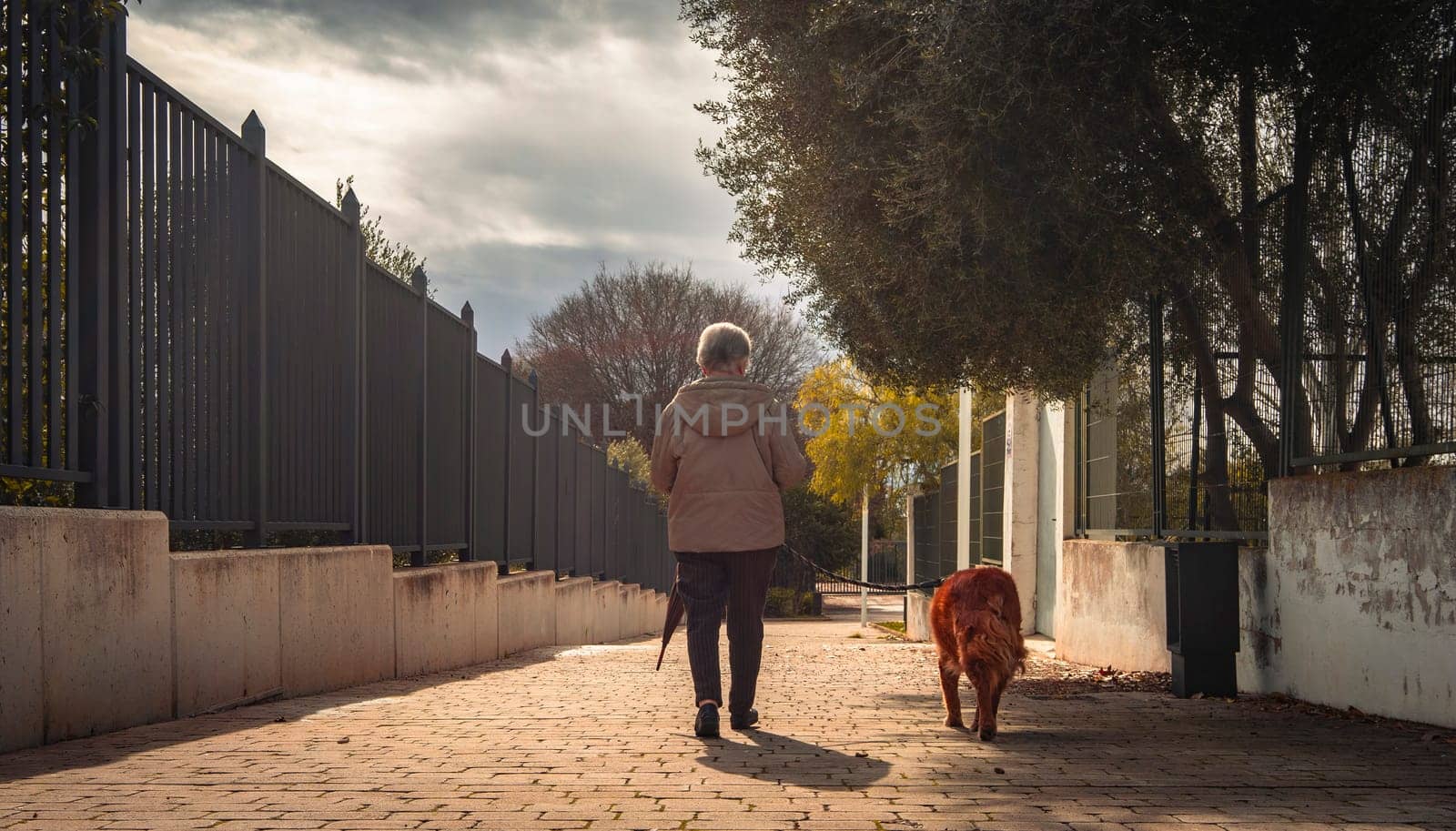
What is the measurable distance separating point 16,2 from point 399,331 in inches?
214

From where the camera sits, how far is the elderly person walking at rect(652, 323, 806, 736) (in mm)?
5785

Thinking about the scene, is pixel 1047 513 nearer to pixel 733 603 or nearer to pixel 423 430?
pixel 423 430

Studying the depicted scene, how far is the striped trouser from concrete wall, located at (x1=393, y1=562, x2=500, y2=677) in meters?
4.03

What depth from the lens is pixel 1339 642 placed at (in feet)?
22.2

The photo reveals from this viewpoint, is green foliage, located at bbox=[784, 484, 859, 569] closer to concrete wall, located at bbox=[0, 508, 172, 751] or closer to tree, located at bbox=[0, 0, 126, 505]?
concrete wall, located at bbox=[0, 508, 172, 751]

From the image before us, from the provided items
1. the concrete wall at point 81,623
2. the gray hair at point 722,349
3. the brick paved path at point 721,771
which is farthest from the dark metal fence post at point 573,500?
the concrete wall at point 81,623

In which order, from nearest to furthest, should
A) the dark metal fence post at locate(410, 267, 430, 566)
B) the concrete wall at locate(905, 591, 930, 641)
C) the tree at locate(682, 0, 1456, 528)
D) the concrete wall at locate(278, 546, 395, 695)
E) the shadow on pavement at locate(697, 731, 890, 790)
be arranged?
1. the shadow on pavement at locate(697, 731, 890, 790)
2. the tree at locate(682, 0, 1456, 528)
3. the concrete wall at locate(278, 546, 395, 695)
4. the dark metal fence post at locate(410, 267, 430, 566)
5. the concrete wall at locate(905, 591, 930, 641)

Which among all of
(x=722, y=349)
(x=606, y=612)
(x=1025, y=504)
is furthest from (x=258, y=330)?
(x=606, y=612)

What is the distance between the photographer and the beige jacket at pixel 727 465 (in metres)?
5.79

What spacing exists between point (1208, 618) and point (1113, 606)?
2940mm

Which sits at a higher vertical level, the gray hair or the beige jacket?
the gray hair

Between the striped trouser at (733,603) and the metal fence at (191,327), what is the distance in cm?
255

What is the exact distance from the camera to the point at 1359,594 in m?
6.58

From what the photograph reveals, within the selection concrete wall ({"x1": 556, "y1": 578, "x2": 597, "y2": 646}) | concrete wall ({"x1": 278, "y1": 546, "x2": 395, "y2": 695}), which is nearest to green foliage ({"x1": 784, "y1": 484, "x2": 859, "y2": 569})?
concrete wall ({"x1": 556, "y1": 578, "x2": 597, "y2": 646})
